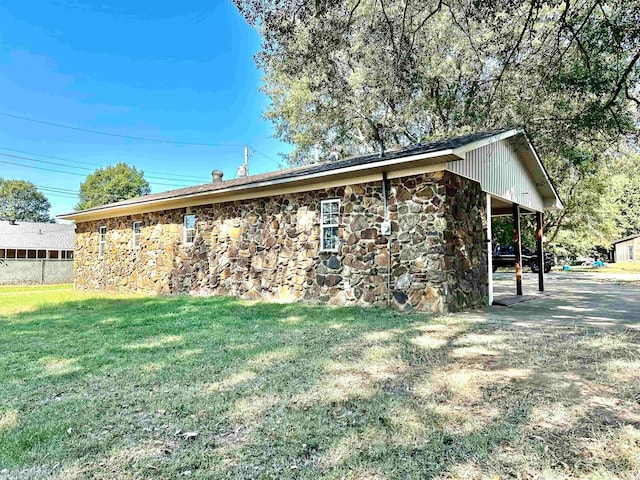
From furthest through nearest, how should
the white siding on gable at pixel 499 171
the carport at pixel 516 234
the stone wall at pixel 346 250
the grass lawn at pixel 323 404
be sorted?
the carport at pixel 516 234, the white siding on gable at pixel 499 171, the stone wall at pixel 346 250, the grass lawn at pixel 323 404

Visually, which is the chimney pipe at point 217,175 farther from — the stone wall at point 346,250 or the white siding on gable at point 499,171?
the white siding on gable at point 499,171

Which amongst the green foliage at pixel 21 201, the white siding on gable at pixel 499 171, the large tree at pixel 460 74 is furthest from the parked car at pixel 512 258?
the green foliage at pixel 21 201

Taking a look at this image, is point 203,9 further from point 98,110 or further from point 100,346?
point 98,110

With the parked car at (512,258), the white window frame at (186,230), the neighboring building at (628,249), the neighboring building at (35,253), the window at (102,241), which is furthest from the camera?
the neighboring building at (628,249)

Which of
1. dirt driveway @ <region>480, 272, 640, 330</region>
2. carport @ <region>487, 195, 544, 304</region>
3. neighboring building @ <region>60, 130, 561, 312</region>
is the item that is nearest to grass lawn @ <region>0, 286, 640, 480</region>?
dirt driveway @ <region>480, 272, 640, 330</region>

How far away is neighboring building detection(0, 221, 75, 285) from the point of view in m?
22.9

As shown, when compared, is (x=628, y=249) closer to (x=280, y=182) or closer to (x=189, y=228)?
(x=280, y=182)

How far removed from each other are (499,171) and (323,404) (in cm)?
838

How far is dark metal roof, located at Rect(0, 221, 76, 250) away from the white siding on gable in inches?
1068

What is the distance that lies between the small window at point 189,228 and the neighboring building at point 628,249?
135ft

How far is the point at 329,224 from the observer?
8.84m

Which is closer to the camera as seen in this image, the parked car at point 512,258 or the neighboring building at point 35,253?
the parked car at point 512,258

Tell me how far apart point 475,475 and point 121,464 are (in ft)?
6.19

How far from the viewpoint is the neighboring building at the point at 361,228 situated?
746 cm
